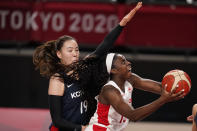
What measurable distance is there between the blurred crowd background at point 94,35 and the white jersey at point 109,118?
3.71 m

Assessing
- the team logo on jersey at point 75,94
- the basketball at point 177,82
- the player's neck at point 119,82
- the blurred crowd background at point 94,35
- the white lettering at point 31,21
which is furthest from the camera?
the white lettering at point 31,21

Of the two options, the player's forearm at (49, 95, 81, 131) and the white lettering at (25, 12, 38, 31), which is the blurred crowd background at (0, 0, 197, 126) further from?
the player's forearm at (49, 95, 81, 131)

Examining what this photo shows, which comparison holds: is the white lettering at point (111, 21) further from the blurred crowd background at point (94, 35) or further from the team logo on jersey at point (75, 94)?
the team logo on jersey at point (75, 94)

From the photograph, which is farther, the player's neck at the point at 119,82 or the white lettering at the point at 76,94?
the white lettering at the point at 76,94

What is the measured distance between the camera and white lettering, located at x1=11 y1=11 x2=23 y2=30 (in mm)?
8078

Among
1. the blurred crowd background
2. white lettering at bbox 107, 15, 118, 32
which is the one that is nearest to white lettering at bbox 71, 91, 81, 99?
the blurred crowd background

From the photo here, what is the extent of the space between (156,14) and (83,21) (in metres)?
1.26

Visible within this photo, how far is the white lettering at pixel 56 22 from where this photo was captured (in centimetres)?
813

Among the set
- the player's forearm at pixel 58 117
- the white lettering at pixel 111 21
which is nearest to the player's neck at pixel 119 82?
the player's forearm at pixel 58 117

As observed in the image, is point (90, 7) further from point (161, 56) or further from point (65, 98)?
point (65, 98)

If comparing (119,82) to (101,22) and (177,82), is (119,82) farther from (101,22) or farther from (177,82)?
(101,22)

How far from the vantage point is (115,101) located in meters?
3.86

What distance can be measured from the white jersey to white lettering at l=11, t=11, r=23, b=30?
430 cm

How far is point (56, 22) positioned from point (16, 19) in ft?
2.22
